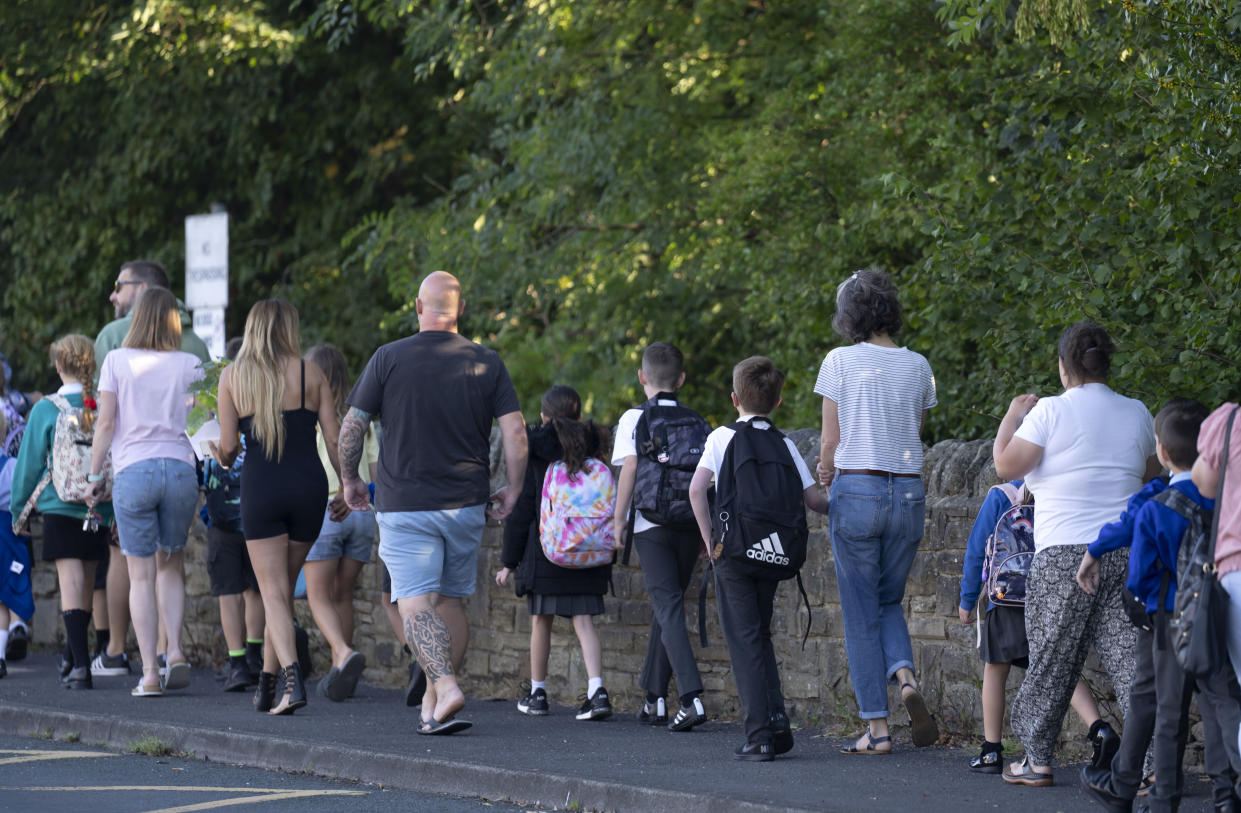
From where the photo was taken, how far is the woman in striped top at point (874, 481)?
6887mm

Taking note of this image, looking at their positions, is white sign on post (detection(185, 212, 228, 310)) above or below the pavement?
above

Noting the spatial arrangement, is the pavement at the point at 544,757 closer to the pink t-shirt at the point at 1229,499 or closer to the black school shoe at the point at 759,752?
the black school shoe at the point at 759,752

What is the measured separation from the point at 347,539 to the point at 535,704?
1487mm

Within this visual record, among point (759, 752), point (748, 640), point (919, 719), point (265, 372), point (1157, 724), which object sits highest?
point (265, 372)

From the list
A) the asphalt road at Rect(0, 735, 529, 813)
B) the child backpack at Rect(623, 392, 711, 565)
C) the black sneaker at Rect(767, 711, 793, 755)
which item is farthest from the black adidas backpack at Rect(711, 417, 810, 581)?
the asphalt road at Rect(0, 735, 529, 813)

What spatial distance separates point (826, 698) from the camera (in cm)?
794

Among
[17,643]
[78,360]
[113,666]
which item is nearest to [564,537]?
[78,360]

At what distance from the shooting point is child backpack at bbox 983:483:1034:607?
6.45 m

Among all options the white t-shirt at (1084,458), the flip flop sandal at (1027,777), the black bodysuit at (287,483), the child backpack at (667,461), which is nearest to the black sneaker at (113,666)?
the black bodysuit at (287,483)

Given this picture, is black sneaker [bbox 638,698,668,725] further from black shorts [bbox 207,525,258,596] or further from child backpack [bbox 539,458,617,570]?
black shorts [bbox 207,525,258,596]

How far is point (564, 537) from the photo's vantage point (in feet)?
27.4

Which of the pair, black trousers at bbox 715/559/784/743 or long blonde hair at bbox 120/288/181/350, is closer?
black trousers at bbox 715/559/784/743

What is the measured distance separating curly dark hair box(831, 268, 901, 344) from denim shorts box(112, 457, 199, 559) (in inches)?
152

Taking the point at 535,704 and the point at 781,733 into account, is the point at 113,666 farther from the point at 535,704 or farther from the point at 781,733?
the point at 781,733
